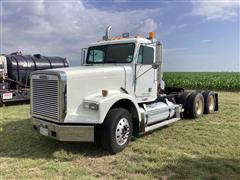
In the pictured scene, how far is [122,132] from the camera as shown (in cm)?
554

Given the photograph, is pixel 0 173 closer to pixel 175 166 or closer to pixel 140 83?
pixel 175 166

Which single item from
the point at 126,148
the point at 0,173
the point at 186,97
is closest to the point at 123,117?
the point at 126,148

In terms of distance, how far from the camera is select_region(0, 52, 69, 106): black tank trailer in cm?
1240

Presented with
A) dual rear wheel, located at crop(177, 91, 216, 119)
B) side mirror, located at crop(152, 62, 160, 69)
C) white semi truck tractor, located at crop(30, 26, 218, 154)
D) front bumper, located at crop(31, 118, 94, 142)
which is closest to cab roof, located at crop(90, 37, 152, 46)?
white semi truck tractor, located at crop(30, 26, 218, 154)

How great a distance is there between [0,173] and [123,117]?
251cm

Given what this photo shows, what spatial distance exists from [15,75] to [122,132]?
9.20m

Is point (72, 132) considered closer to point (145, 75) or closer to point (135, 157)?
point (135, 157)

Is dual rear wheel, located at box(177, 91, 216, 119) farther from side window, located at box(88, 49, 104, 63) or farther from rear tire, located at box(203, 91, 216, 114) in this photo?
side window, located at box(88, 49, 104, 63)

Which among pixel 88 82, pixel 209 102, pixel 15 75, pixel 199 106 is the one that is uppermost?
pixel 15 75

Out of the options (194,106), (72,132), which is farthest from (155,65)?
(194,106)

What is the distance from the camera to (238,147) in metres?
5.80

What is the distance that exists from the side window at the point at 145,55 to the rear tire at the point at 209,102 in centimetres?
418

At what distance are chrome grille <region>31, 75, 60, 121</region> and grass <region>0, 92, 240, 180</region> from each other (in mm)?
837

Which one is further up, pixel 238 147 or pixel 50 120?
pixel 50 120
